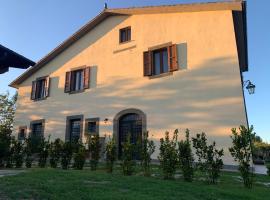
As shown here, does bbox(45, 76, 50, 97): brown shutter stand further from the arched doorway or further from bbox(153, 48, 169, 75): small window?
bbox(153, 48, 169, 75): small window

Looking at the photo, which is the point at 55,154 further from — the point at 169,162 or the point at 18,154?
the point at 169,162

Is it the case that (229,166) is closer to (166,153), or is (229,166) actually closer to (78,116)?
(166,153)

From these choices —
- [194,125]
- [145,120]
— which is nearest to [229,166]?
[194,125]

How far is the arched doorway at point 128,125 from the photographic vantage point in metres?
16.1

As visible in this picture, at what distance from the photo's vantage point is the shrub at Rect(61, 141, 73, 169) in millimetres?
11363

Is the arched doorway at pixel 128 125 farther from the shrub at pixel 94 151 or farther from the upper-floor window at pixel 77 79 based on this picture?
the shrub at pixel 94 151

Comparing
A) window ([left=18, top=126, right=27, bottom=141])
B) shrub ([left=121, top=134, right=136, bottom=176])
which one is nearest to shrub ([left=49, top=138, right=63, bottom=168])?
shrub ([left=121, top=134, right=136, bottom=176])

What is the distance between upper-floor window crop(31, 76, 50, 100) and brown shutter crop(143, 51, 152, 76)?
8.09 m

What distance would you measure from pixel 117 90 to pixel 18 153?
6.97 metres

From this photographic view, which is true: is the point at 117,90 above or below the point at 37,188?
above

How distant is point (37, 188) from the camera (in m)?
5.66

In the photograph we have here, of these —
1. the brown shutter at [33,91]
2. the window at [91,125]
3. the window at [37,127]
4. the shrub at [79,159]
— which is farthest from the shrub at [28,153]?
the brown shutter at [33,91]

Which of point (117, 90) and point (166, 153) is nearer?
point (166, 153)

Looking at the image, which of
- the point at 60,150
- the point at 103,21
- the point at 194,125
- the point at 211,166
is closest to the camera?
the point at 211,166
